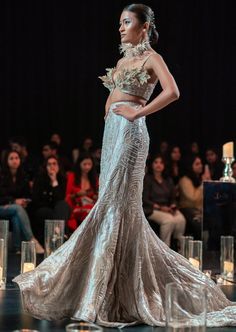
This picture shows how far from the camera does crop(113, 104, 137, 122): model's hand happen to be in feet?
11.8

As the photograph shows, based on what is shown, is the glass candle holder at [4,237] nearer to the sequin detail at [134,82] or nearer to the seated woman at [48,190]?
the sequin detail at [134,82]

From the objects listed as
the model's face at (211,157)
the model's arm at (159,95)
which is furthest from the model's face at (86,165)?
the model's arm at (159,95)

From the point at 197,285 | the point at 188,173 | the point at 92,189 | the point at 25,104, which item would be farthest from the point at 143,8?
the point at 25,104

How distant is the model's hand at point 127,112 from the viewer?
11.8 ft

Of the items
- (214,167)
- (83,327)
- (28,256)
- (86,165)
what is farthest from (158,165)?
(83,327)

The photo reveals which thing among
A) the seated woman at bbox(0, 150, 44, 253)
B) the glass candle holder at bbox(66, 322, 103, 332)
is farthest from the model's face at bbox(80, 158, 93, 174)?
the glass candle holder at bbox(66, 322, 103, 332)

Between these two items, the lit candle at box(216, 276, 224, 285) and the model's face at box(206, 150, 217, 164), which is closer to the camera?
the lit candle at box(216, 276, 224, 285)

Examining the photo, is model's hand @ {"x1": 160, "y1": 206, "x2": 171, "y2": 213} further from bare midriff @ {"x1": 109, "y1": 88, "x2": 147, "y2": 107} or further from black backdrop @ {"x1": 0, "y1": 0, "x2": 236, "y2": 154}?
black backdrop @ {"x1": 0, "y1": 0, "x2": 236, "y2": 154}

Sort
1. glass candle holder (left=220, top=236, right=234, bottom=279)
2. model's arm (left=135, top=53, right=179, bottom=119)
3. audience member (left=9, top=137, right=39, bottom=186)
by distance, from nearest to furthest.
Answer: model's arm (left=135, top=53, right=179, bottom=119) → glass candle holder (left=220, top=236, right=234, bottom=279) → audience member (left=9, top=137, right=39, bottom=186)

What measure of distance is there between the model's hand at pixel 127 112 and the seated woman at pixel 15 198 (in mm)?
2949

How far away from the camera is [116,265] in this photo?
11.8 feet

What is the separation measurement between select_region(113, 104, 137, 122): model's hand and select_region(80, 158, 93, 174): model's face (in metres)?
3.06

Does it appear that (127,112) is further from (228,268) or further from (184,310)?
(228,268)

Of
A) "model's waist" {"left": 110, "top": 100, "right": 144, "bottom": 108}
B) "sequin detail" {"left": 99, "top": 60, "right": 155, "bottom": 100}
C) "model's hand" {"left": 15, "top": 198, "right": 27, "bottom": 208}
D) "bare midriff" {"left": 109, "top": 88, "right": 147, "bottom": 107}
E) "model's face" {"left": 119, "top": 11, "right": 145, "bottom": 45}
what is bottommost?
"model's hand" {"left": 15, "top": 198, "right": 27, "bottom": 208}
